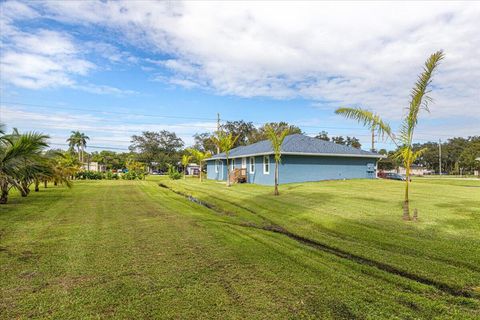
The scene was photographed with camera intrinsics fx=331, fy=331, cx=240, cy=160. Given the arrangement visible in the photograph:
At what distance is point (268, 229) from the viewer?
8375mm

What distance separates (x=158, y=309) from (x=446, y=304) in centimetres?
322

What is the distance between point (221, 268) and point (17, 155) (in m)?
9.71

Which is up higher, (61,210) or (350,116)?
(350,116)

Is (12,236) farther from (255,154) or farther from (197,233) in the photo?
(255,154)

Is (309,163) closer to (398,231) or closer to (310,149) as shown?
(310,149)

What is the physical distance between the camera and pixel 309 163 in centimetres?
2433

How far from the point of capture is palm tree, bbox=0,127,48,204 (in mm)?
10891

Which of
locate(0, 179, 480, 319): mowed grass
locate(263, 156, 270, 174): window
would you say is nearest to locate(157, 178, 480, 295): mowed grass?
locate(0, 179, 480, 319): mowed grass

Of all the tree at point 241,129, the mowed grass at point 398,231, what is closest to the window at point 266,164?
the mowed grass at point 398,231

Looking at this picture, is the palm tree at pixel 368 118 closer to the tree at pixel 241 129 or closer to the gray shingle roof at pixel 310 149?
the gray shingle roof at pixel 310 149

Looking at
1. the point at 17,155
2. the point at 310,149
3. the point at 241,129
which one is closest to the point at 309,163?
the point at 310,149

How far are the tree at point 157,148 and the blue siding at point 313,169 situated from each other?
4651 centimetres

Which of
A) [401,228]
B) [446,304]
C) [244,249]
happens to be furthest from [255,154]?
[446,304]

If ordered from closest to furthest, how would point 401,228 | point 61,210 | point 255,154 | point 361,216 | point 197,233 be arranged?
1. point 197,233
2. point 401,228
3. point 361,216
4. point 61,210
5. point 255,154
